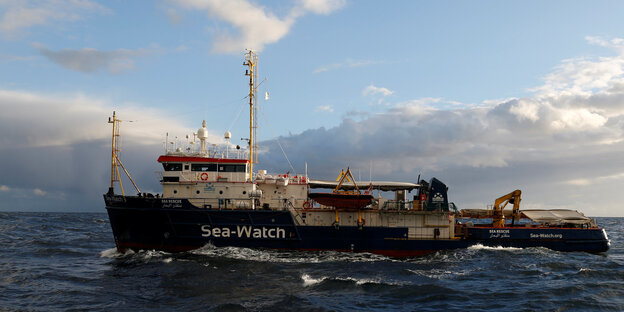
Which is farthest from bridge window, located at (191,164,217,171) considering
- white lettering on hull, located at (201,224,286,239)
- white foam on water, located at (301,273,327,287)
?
white foam on water, located at (301,273,327,287)

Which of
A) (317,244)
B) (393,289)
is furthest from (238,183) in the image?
(393,289)

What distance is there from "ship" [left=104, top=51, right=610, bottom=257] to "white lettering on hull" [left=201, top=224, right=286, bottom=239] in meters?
0.05

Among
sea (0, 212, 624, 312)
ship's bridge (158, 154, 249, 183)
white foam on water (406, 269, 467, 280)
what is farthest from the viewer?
ship's bridge (158, 154, 249, 183)

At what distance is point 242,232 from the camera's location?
2278cm

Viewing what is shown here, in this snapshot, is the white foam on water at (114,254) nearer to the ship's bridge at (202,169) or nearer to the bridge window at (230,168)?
the ship's bridge at (202,169)

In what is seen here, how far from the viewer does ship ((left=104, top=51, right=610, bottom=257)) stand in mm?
22734

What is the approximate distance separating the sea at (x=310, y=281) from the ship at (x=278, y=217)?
68cm

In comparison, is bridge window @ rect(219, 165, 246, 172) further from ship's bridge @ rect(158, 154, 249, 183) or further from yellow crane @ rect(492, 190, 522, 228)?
yellow crane @ rect(492, 190, 522, 228)

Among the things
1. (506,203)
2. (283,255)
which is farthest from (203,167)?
(506,203)

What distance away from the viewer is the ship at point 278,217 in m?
22.7

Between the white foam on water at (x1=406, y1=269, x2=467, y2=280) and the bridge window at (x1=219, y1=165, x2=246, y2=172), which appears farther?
the bridge window at (x1=219, y1=165, x2=246, y2=172)

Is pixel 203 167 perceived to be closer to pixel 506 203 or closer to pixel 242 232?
pixel 242 232

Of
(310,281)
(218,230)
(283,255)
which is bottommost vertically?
(310,281)

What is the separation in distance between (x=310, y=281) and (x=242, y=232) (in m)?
6.63
